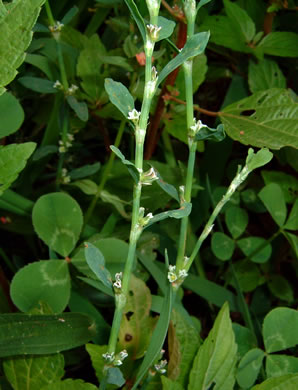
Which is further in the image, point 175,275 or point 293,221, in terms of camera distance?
point 293,221

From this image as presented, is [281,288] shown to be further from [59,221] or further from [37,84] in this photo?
[37,84]

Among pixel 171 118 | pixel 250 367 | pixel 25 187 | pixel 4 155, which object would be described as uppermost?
pixel 4 155

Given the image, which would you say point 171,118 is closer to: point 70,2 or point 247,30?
point 247,30

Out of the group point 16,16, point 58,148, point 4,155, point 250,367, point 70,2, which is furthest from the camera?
point 70,2

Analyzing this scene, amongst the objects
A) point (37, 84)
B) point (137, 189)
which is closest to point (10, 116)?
point (37, 84)

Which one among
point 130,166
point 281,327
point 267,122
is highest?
point 130,166

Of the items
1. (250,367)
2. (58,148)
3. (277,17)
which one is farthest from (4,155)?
(277,17)

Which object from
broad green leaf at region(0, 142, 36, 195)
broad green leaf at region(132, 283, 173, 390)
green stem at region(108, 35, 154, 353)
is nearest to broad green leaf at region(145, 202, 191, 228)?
green stem at region(108, 35, 154, 353)

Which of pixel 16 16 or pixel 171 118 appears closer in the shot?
pixel 16 16
